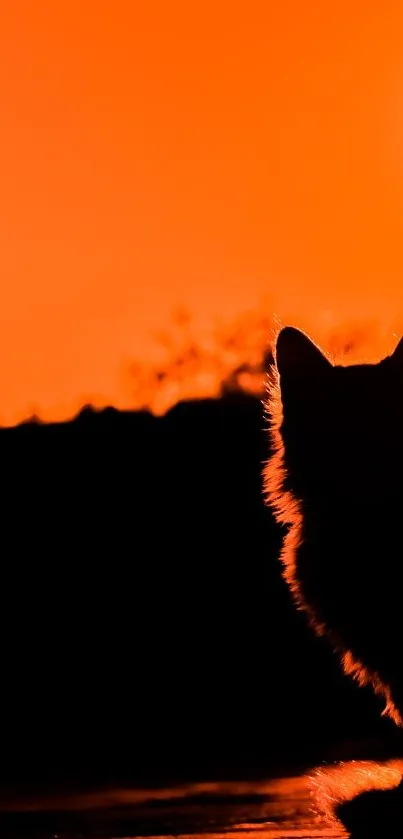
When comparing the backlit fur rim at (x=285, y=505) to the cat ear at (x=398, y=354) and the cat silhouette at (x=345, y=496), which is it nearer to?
the cat silhouette at (x=345, y=496)

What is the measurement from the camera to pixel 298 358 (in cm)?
697

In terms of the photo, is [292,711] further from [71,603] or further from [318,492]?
[318,492]

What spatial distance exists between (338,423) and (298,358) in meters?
0.34

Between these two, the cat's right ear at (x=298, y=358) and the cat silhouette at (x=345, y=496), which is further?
the cat's right ear at (x=298, y=358)

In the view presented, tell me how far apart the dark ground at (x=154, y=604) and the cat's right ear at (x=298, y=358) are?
5.51 meters

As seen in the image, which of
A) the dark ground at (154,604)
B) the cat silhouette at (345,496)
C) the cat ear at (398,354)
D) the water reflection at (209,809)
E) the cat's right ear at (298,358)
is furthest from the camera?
the dark ground at (154,604)

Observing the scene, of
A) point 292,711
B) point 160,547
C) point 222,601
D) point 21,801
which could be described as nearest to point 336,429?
point 21,801

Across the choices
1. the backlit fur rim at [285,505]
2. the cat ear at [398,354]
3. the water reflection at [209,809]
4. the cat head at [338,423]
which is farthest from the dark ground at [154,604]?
the cat ear at [398,354]

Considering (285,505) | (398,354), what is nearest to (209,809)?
(285,505)

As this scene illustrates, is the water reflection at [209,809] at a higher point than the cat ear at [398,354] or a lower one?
lower

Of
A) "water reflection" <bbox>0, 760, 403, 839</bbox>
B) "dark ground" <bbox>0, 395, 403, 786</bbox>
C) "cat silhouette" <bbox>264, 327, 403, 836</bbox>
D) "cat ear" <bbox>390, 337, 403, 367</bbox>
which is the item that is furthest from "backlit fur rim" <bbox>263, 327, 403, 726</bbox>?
"dark ground" <bbox>0, 395, 403, 786</bbox>

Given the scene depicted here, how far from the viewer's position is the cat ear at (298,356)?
694 centimetres

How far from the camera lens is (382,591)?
21.4 ft

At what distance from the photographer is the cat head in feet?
21.7
